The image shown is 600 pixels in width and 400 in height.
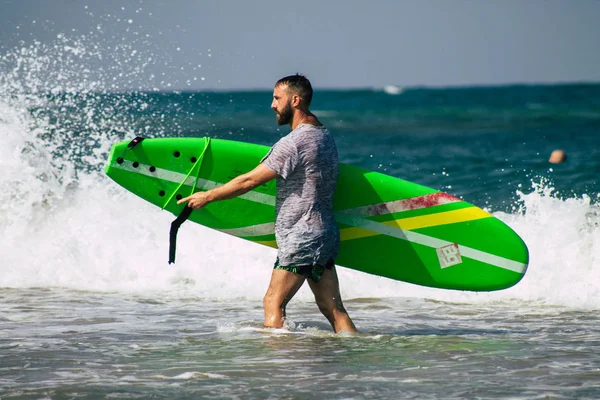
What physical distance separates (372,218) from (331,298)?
0.71 m

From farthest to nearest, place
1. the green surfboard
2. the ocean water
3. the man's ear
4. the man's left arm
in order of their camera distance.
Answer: the green surfboard, the man's ear, the man's left arm, the ocean water

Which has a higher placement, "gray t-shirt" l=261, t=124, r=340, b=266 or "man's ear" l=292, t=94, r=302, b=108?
"man's ear" l=292, t=94, r=302, b=108

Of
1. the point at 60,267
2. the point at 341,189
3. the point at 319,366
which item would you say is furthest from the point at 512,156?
the point at 319,366

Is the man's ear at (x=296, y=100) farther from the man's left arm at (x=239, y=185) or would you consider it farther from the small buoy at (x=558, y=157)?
the small buoy at (x=558, y=157)

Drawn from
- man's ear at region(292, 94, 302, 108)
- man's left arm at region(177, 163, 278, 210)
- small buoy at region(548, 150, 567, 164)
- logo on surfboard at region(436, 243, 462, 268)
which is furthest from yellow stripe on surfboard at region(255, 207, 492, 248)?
small buoy at region(548, 150, 567, 164)

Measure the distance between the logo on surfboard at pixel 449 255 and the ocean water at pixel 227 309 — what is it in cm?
43

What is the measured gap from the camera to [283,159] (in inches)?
178

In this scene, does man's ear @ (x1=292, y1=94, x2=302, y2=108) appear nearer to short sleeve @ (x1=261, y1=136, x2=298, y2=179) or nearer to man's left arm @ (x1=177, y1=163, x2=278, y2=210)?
short sleeve @ (x1=261, y1=136, x2=298, y2=179)

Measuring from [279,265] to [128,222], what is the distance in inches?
182

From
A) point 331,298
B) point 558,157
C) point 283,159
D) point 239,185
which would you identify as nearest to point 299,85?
point 283,159

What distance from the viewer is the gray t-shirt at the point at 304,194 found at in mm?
4555

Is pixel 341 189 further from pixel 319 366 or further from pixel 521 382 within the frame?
pixel 521 382

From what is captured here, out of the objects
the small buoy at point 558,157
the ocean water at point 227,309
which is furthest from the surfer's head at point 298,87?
the small buoy at point 558,157

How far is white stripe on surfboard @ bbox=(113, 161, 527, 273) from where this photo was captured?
5258mm
